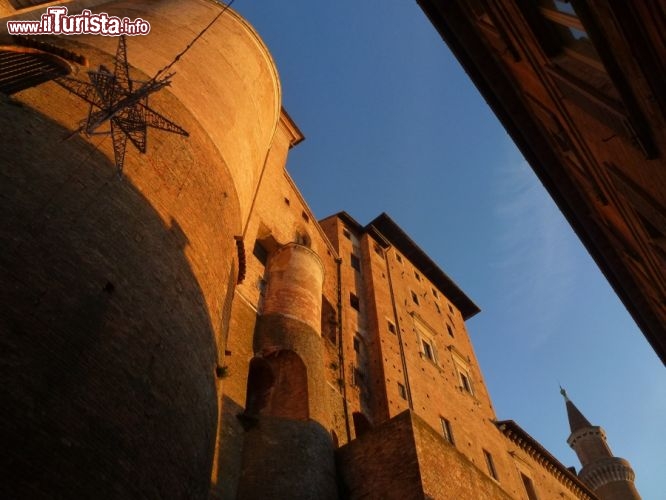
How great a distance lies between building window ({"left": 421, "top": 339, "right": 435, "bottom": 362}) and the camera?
1831 cm

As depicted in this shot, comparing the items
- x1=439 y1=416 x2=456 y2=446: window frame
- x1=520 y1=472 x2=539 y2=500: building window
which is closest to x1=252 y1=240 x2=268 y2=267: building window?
x1=439 y1=416 x2=456 y2=446: window frame

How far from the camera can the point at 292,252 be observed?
13.5 metres

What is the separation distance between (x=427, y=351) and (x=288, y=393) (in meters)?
9.06

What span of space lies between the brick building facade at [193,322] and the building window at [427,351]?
58cm

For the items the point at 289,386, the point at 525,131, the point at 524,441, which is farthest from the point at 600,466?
the point at 525,131

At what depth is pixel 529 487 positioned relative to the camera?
716 inches

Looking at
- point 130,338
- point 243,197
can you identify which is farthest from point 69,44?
point 130,338

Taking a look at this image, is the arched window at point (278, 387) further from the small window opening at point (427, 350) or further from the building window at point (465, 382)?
the building window at point (465, 382)

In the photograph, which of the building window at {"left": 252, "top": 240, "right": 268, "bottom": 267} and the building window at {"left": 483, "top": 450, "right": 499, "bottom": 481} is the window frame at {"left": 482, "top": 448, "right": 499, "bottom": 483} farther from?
the building window at {"left": 252, "top": 240, "right": 268, "bottom": 267}

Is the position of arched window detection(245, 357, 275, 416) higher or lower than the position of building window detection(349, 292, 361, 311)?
lower

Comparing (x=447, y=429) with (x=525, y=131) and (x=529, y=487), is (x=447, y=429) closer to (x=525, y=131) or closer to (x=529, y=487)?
(x=529, y=487)

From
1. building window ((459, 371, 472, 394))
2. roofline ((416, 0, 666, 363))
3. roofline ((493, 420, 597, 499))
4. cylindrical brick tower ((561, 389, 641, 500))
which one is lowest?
roofline ((416, 0, 666, 363))

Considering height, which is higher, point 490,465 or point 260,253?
point 260,253

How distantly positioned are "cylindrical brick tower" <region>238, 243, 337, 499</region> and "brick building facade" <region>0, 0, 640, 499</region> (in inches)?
1.4
